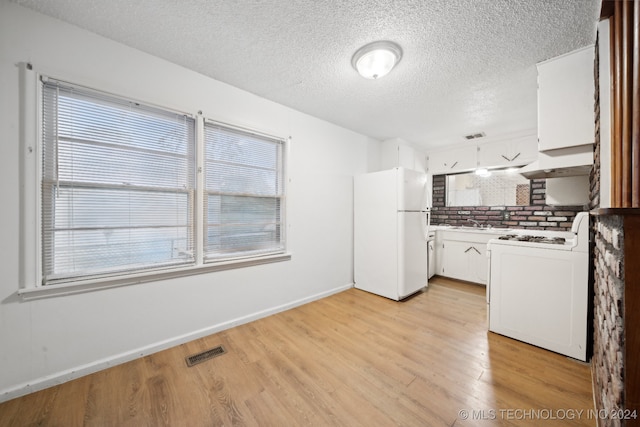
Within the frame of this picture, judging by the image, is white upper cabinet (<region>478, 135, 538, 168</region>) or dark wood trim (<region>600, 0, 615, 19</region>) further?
white upper cabinet (<region>478, 135, 538, 168</region>)

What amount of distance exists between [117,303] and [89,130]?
132 cm

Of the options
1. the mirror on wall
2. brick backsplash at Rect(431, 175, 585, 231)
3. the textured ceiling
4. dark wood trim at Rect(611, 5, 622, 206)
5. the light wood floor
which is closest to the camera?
dark wood trim at Rect(611, 5, 622, 206)

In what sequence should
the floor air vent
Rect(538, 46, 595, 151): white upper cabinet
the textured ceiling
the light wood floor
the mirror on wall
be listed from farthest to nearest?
1. the mirror on wall
2. the floor air vent
3. Rect(538, 46, 595, 151): white upper cabinet
4. the textured ceiling
5. the light wood floor

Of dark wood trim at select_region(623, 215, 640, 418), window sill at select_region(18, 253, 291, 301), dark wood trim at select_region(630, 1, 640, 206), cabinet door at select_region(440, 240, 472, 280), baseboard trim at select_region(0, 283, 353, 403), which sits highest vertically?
dark wood trim at select_region(630, 1, 640, 206)

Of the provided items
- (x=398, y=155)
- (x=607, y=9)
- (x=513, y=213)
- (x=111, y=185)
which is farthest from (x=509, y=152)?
(x=111, y=185)

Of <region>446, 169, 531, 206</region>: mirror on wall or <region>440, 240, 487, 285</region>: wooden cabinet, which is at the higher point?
<region>446, 169, 531, 206</region>: mirror on wall

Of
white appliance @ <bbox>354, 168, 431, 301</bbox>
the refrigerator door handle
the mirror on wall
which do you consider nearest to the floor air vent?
white appliance @ <bbox>354, 168, 431, 301</bbox>

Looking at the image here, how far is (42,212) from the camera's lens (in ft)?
5.08

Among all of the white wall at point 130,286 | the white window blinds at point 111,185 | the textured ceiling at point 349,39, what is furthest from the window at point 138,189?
the textured ceiling at point 349,39

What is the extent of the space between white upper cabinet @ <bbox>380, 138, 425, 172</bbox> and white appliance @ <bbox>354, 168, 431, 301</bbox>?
70 cm

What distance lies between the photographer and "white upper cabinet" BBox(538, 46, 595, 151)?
68.3 inches

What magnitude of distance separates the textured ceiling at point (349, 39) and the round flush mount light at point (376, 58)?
0.20 ft

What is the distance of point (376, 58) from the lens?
6.01 ft

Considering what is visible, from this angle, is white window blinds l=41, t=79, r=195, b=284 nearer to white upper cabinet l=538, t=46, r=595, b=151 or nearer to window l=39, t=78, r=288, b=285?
window l=39, t=78, r=288, b=285
